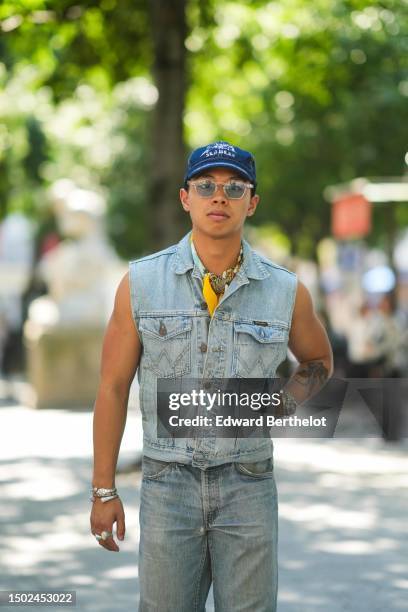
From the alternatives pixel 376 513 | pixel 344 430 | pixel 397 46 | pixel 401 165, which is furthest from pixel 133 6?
pixel 401 165

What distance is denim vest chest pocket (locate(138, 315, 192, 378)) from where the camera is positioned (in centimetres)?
344

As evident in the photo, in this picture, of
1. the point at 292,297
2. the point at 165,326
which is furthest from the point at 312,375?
the point at 165,326

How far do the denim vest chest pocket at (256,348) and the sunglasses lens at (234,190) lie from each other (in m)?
0.34

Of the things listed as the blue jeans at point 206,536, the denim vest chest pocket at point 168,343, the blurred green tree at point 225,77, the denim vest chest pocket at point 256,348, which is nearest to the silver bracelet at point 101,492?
the blue jeans at point 206,536

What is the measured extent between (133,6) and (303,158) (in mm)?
16810

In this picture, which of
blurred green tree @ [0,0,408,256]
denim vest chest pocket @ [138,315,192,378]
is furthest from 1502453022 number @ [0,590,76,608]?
blurred green tree @ [0,0,408,256]

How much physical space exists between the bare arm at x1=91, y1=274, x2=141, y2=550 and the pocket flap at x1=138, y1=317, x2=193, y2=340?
5 cm

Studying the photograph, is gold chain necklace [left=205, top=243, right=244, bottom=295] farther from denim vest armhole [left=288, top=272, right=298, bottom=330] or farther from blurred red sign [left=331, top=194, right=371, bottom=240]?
blurred red sign [left=331, top=194, right=371, bottom=240]

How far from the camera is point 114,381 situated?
350 centimetres

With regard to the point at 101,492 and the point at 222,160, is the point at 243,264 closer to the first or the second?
the point at 222,160

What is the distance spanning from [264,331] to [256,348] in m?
0.05

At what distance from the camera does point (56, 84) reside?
Result: 14.4m

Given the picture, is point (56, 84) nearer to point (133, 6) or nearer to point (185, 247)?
point (133, 6)

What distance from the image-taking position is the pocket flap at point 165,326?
3.44 metres
